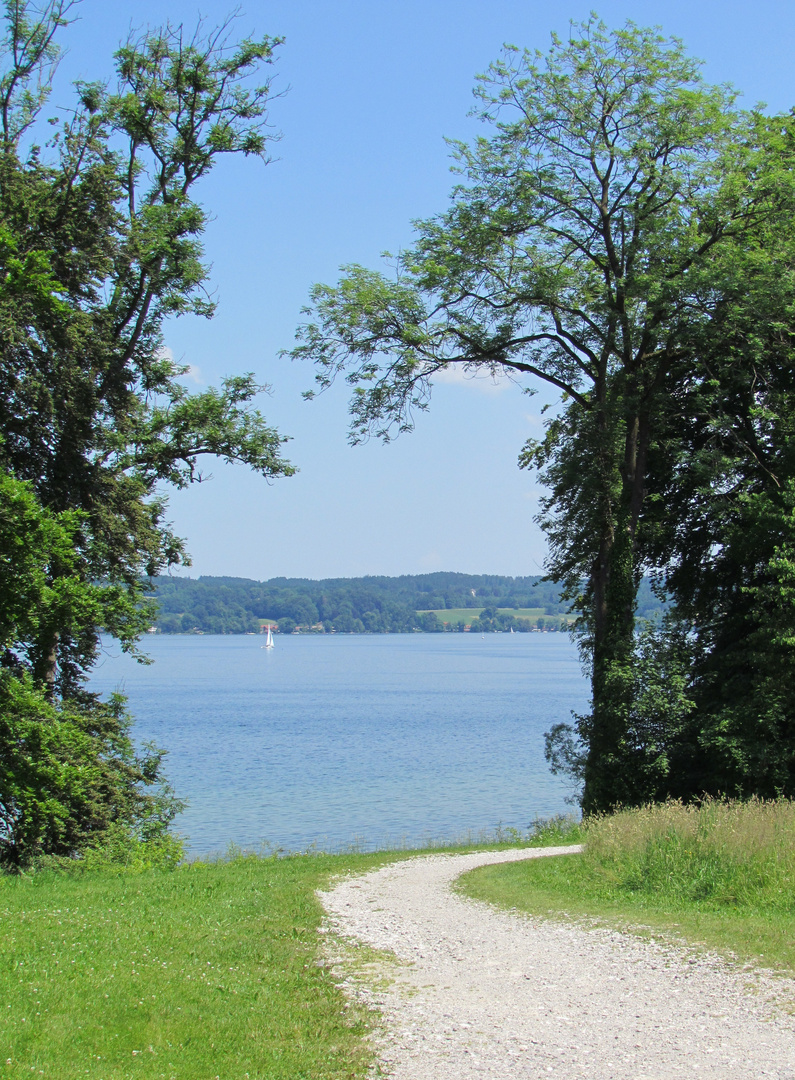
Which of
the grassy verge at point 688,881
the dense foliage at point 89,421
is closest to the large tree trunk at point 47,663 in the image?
the dense foliage at point 89,421

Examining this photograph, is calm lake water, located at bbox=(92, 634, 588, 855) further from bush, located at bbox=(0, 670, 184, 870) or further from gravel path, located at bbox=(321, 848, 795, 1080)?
gravel path, located at bbox=(321, 848, 795, 1080)

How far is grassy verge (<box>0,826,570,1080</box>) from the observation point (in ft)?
19.8

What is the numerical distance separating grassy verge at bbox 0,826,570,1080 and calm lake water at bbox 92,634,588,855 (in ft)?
35.0

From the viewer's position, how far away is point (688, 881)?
419 inches

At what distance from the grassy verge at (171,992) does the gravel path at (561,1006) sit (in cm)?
49

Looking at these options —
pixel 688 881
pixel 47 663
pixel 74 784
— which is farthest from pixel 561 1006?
pixel 47 663

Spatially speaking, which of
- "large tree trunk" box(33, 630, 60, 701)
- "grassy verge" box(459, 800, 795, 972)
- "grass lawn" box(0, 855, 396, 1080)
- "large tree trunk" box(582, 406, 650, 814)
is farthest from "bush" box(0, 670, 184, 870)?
"large tree trunk" box(582, 406, 650, 814)

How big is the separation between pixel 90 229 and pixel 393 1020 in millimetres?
17087

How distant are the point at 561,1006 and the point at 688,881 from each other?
4.21 meters

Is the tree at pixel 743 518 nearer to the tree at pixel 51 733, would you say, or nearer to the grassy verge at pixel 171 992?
the grassy verge at pixel 171 992

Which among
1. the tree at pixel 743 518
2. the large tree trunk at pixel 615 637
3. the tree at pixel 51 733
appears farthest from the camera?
the large tree trunk at pixel 615 637

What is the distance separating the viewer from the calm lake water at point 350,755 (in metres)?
26.4

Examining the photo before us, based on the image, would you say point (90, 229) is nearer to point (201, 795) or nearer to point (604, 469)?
point (604, 469)

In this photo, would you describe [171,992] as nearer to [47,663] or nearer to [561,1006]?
[561,1006]
